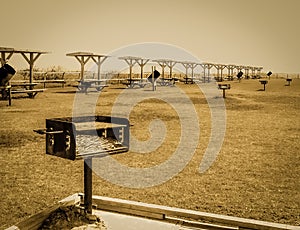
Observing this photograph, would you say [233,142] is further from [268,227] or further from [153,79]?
[153,79]

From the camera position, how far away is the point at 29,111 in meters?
16.3

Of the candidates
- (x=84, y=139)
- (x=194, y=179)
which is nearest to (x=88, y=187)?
(x=84, y=139)

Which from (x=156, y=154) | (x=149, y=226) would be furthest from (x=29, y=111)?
(x=149, y=226)

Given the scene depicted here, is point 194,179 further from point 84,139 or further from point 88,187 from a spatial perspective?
point 84,139

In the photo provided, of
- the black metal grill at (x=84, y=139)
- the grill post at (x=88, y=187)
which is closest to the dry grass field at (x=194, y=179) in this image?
the grill post at (x=88, y=187)

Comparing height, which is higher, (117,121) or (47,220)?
(117,121)

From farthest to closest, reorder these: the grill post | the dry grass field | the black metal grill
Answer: the dry grass field
the grill post
the black metal grill

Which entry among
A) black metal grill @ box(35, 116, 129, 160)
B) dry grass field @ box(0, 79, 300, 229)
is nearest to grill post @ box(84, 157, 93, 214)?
black metal grill @ box(35, 116, 129, 160)

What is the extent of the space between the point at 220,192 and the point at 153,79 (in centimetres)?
2622

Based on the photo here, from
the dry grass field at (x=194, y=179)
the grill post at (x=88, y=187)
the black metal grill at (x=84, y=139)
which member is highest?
the black metal grill at (x=84, y=139)

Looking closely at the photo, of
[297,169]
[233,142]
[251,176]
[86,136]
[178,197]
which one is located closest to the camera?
[86,136]

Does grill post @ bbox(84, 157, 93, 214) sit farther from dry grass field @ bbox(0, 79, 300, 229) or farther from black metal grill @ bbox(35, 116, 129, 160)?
dry grass field @ bbox(0, 79, 300, 229)

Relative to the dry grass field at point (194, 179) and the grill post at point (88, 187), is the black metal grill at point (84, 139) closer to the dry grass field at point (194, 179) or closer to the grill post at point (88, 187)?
the grill post at point (88, 187)

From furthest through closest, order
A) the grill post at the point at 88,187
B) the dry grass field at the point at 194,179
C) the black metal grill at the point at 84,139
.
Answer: the dry grass field at the point at 194,179 → the grill post at the point at 88,187 → the black metal grill at the point at 84,139
